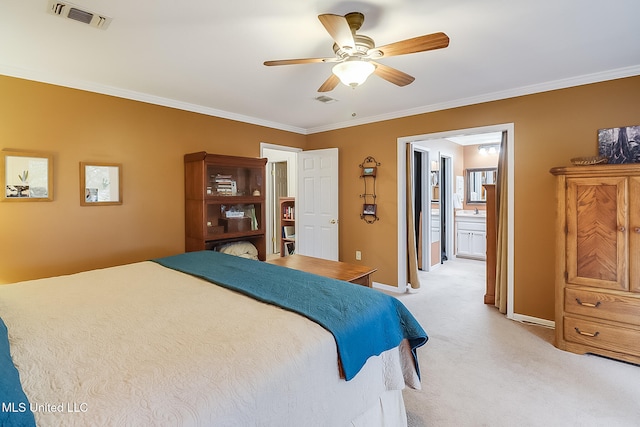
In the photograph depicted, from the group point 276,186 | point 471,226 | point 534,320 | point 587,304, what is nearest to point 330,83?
point 587,304

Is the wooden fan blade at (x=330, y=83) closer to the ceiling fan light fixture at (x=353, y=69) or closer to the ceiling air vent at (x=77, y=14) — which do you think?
the ceiling fan light fixture at (x=353, y=69)

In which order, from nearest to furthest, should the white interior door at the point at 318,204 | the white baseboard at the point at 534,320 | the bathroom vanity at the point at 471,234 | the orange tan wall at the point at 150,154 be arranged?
the orange tan wall at the point at 150,154 → the white baseboard at the point at 534,320 → the white interior door at the point at 318,204 → the bathroom vanity at the point at 471,234

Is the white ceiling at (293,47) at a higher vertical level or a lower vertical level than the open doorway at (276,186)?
higher

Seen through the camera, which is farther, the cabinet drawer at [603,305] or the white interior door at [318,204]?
the white interior door at [318,204]

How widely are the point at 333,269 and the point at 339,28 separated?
1.87 meters

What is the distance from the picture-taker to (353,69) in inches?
77.9

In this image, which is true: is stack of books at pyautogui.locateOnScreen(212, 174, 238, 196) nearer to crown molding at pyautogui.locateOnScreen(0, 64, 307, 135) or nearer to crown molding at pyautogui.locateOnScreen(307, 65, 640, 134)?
crown molding at pyautogui.locateOnScreen(0, 64, 307, 135)

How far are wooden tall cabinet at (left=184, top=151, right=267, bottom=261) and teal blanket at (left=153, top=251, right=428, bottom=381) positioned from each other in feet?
4.65

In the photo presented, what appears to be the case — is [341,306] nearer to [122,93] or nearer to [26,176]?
[26,176]

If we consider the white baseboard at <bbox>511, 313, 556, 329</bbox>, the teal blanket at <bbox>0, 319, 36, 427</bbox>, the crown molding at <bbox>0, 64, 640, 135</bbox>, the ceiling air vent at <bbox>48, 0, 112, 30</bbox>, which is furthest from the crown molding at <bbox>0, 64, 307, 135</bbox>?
the white baseboard at <bbox>511, 313, 556, 329</bbox>

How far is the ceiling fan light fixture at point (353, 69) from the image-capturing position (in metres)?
1.96

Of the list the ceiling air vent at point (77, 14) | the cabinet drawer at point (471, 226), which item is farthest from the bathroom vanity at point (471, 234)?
the ceiling air vent at point (77, 14)

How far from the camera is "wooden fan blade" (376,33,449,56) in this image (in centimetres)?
164

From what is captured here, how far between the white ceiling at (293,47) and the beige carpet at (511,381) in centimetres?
249
